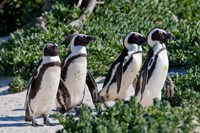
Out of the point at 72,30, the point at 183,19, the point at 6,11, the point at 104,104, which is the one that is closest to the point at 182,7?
the point at 183,19

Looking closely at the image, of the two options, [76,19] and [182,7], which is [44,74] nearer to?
[76,19]

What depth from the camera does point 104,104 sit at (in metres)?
8.48

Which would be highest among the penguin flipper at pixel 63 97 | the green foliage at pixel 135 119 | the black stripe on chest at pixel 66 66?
the black stripe on chest at pixel 66 66

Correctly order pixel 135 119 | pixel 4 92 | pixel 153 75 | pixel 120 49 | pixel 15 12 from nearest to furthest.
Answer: pixel 135 119 < pixel 153 75 < pixel 4 92 < pixel 120 49 < pixel 15 12

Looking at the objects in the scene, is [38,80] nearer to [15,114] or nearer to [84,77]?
[84,77]

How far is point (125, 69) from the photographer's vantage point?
26.7 ft

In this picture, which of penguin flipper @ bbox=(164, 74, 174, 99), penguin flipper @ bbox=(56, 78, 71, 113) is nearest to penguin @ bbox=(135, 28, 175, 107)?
penguin flipper @ bbox=(164, 74, 174, 99)

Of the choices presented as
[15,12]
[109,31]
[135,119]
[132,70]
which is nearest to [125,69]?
[132,70]

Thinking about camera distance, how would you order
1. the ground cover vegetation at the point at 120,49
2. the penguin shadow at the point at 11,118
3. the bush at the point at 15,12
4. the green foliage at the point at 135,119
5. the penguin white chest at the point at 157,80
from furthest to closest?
the bush at the point at 15,12 < the penguin shadow at the point at 11,118 < the penguin white chest at the point at 157,80 < the ground cover vegetation at the point at 120,49 < the green foliage at the point at 135,119

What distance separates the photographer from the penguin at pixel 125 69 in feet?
26.7

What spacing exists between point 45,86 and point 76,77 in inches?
15.9

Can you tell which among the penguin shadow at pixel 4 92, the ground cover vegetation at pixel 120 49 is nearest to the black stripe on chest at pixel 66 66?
the ground cover vegetation at pixel 120 49

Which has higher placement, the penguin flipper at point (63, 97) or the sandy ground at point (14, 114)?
the penguin flipper at point (63, 97)

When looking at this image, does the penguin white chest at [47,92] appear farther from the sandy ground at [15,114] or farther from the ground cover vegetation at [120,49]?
the ground cover vegetation at [120,49]
